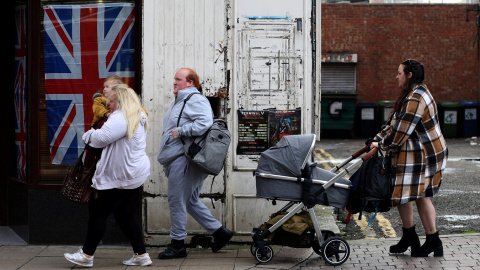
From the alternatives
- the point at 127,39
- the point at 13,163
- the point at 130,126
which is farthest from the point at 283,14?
the point at 13,163

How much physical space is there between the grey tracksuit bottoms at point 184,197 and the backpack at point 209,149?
19cm

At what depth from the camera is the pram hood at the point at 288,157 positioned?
6270 mm

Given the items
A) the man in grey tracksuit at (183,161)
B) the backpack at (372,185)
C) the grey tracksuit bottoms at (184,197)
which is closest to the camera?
the backpack at (372,185)

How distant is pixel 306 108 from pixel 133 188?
204cm

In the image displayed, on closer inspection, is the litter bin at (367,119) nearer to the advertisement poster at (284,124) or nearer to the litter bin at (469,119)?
the litter bin at (469,119)

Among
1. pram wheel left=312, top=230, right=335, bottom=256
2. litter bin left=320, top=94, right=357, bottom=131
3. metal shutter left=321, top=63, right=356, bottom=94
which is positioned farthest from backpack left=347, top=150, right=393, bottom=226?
metal shutter left=321, top=63, right=356, bottom=94

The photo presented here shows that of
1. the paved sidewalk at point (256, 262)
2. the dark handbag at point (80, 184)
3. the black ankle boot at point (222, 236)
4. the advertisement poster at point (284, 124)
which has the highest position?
the advertisement poster at point (284, 124)

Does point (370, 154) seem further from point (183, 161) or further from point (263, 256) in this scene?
point (183, 161)

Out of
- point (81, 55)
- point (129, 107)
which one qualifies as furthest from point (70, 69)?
point (129, 107)

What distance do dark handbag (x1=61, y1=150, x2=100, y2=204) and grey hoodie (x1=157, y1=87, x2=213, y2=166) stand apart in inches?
26.6

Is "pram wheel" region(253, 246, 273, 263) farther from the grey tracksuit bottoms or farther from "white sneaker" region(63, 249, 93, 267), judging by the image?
"white sneaker" region(63, 249, 93, 267)

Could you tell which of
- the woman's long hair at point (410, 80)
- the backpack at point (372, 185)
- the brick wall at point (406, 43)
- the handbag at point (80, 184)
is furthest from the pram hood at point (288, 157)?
the brick wall at point (406, 43)

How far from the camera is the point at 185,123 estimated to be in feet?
21.4

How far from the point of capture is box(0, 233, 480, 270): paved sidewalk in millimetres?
6410
